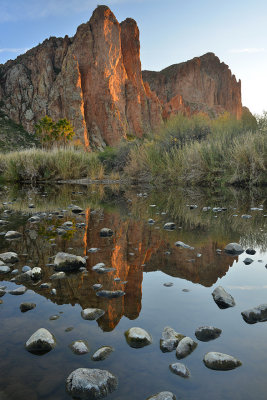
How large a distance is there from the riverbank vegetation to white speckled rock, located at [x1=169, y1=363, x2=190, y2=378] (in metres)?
9.80

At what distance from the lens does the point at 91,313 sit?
1873 millimetres

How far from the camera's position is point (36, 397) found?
3.95 ft

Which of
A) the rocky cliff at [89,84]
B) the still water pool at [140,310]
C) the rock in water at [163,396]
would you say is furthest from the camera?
the rocky cliff at [89,84]

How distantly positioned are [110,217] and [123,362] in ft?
14.4

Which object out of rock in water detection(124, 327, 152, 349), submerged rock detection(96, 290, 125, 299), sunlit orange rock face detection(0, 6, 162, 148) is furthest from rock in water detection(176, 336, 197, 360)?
sunlit orange rock face detection(0, 6, 162, 148)

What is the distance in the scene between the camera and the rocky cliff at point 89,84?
193 feet

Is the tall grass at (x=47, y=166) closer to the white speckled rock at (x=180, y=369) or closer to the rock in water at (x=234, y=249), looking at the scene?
the rock in water at (x=234, y=249)

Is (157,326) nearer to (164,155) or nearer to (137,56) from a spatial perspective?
(164,155)

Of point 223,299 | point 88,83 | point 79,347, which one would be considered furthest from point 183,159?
point 88,83

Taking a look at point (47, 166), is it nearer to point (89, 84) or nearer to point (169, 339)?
point (169, 339)

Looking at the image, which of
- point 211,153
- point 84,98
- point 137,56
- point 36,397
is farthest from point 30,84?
point 36,397

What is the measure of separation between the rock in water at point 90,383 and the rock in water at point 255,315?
3.03 feet

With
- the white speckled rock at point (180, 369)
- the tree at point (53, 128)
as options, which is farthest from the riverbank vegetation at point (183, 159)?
the tree at point (53, 128)

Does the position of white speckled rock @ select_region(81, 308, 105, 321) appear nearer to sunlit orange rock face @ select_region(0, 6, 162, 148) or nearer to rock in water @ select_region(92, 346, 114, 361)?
rock in water @ select_region(92, 346, 114, 361)
